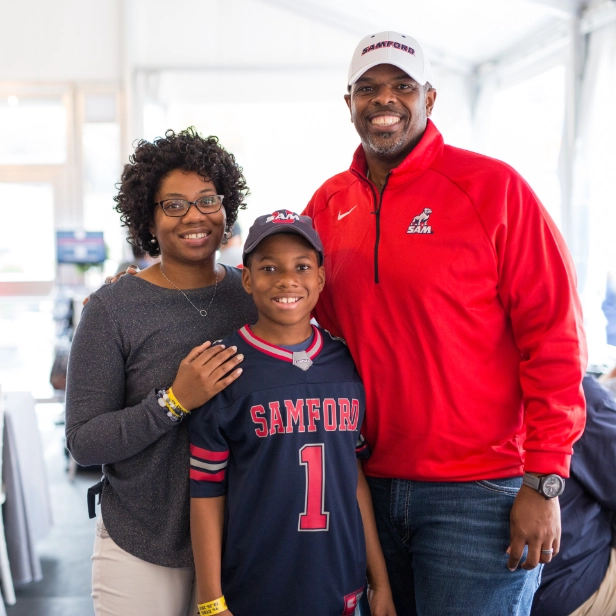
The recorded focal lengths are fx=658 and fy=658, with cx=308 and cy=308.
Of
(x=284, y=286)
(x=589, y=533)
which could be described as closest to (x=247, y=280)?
(x=284, y=286)

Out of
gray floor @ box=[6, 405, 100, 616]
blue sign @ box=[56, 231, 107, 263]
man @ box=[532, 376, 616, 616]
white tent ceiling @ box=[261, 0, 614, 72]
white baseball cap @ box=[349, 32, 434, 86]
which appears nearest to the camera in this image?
white baseball cap @ box=[349, 32, 434, 86]

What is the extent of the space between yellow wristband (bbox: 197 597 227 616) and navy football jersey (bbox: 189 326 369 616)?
1.1 inches

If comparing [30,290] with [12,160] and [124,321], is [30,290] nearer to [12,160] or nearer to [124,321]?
[12,160]

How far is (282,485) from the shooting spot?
1.30 m

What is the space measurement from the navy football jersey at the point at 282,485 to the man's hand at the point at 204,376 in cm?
3

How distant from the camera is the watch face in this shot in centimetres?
129

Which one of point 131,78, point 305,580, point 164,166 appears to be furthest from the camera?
point 131,78

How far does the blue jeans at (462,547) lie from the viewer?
1.36 meters

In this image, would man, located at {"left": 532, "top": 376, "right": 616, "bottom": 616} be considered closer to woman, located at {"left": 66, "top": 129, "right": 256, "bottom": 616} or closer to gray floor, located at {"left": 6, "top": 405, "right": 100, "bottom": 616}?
woman, located at {"left": 66, "top": 129, "right": 256, "bottom": 616}

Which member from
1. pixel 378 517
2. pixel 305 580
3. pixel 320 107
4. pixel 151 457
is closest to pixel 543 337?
pixel 378 517

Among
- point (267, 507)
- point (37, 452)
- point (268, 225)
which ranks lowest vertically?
point (37, 452)

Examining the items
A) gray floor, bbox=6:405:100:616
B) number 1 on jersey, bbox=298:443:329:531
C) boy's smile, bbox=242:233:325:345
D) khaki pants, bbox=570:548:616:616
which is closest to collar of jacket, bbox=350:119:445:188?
boy's smile, bbox=242:233:325:345

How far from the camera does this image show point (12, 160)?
6863mm

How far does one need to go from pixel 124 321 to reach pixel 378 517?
28.4 inches
